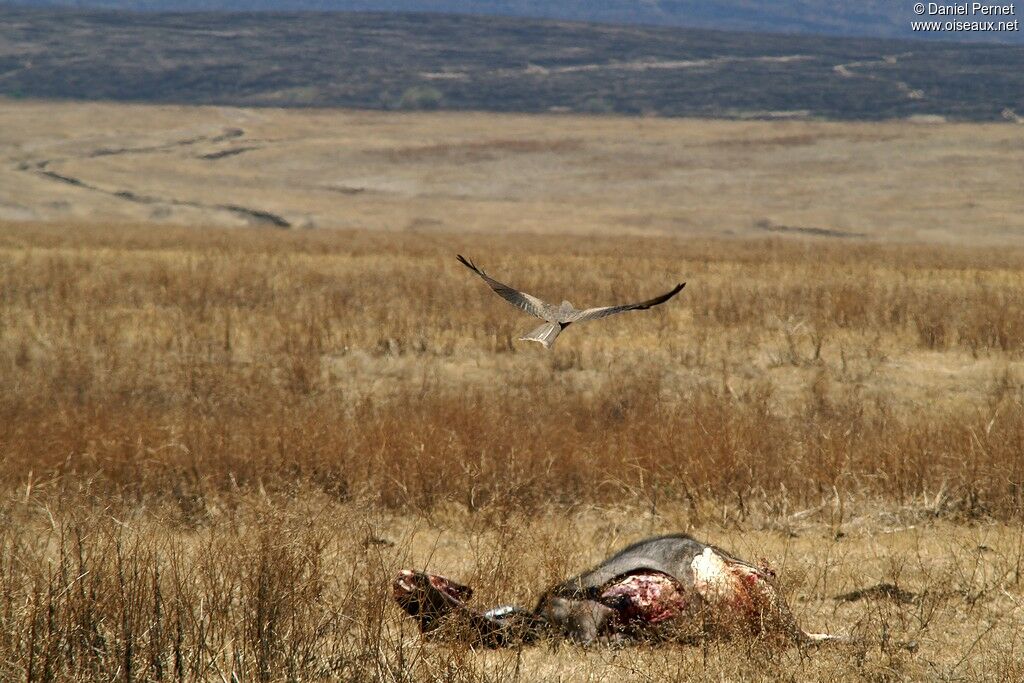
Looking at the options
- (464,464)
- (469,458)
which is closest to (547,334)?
(464,464)

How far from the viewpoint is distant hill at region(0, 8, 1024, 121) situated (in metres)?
79.0

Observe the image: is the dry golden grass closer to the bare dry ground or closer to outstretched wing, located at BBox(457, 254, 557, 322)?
outstretched wing, located at BBox(457, 254, 557, 322)

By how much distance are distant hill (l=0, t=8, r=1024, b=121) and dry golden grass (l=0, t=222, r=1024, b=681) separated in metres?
63.0

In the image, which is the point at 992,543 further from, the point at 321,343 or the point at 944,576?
the point at 321,343

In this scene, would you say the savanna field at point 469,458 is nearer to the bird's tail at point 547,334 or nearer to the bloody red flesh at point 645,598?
the bloody red flesh at point 645,598

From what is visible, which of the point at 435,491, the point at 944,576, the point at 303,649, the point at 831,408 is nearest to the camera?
the point at 303,649

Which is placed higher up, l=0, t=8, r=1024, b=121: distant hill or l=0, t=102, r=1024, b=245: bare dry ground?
l=0, t=8, r=1024, b=121: distant hill

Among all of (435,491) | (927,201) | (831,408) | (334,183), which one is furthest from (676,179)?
(435,491)

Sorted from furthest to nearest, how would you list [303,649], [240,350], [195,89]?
[195,89]
[240,350]
[303,649]

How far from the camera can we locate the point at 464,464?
21.7 ft

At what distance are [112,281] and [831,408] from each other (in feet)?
30.0

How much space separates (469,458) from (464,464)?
0.21 meters

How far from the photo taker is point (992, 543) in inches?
230

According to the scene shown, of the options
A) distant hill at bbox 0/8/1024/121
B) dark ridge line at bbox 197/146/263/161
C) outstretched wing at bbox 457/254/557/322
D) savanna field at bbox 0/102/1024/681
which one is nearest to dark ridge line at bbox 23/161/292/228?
dark ridge line at bbox 197/146/263/161
